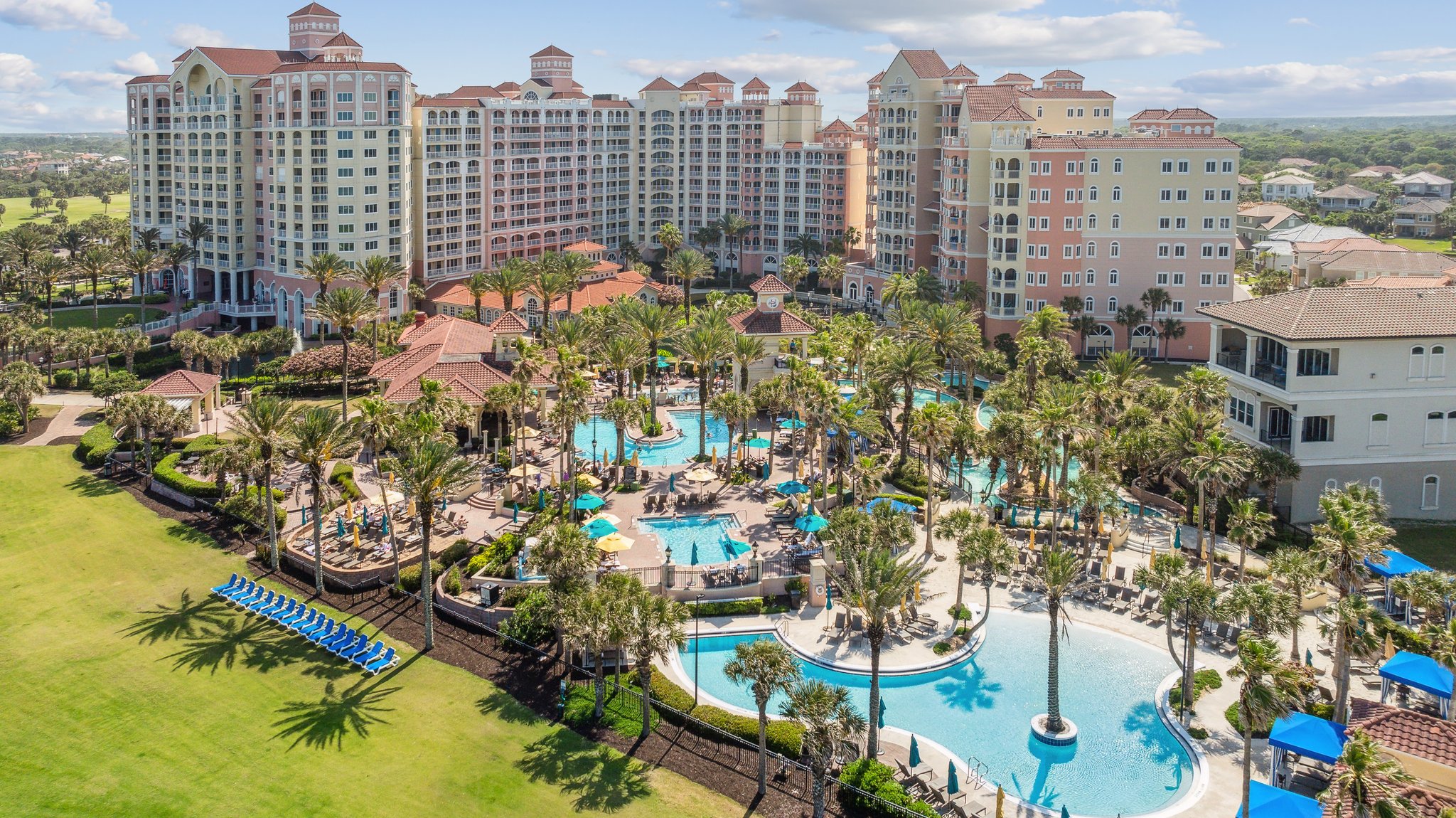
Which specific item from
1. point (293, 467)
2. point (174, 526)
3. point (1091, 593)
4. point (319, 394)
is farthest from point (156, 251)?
point (1091, 593)

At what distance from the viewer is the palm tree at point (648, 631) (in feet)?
118

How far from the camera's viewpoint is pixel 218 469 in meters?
58.5

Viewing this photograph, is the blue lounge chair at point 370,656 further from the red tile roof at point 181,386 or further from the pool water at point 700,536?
the red tile roof at point 181,386

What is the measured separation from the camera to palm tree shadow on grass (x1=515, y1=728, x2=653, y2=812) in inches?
1371

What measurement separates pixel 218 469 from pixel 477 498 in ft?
43.5

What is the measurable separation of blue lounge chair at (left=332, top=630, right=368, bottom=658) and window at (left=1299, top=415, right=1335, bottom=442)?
4552 cm

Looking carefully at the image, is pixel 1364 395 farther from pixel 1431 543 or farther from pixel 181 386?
pixel 181 386

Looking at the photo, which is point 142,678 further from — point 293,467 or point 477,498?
point 293,467

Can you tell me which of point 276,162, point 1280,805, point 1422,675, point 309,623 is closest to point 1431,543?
point 1422,675

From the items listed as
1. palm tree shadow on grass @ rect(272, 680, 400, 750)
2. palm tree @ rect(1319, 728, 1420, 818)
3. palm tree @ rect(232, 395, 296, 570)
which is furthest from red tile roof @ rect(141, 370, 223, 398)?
palm tree @ rect(1319, 728, 1420, 818)

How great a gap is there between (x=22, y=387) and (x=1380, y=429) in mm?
77683

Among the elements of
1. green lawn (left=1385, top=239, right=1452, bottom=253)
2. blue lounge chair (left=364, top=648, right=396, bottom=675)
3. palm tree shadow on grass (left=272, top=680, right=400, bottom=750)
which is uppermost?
green lawn (left=1385, top=239, right=1452, bottom=253)

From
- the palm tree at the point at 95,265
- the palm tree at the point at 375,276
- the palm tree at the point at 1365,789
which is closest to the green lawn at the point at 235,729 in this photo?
the palm tree at the point at 1365,789

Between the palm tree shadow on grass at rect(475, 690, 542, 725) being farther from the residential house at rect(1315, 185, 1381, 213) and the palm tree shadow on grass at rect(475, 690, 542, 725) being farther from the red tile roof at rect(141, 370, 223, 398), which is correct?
the residential house at rect(1315, 185, 1381, 213)
